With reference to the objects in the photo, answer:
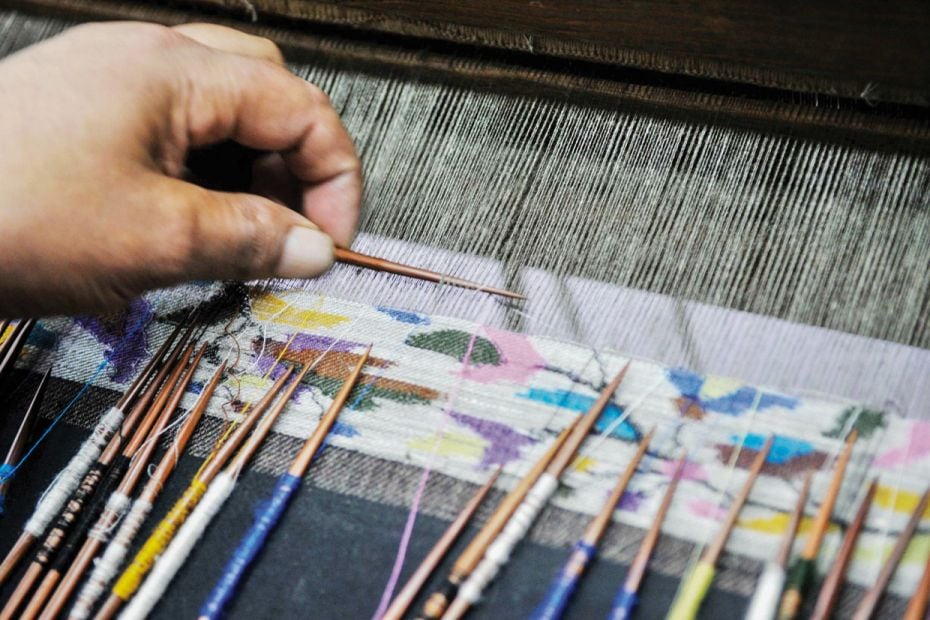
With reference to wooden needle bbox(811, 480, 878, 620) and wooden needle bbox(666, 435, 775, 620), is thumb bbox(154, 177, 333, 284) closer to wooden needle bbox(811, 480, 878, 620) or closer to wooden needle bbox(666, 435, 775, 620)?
wooden needle bbox(666, 435, 775, 620)

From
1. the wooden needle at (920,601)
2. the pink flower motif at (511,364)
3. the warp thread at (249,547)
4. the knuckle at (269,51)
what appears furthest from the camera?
Answer: the knuckle at (269,51)

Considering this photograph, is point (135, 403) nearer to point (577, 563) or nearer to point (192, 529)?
point (192, 529)

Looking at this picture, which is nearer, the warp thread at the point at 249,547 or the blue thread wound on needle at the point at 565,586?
the blue thread wound on needle at the point at 565,586

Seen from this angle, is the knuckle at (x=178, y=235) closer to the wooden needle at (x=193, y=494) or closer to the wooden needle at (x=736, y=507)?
the wooden needle at (x=193, y=494)

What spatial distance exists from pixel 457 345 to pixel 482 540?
1.05ft

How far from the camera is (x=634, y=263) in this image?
1362mm

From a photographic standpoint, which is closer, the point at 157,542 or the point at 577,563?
the point at 577,563

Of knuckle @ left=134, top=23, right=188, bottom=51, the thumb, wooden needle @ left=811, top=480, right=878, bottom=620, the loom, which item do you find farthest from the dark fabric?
knuckle @ left=134, top=23, right=188, bottom=51

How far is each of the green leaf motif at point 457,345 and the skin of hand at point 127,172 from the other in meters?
0.21

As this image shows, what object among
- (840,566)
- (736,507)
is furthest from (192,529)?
(840,566)

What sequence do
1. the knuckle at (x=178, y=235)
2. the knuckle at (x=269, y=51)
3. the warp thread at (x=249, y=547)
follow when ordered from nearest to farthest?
1. the knuckle at (x=178, y=235)
2. the warp thread at (x=249, y=547)
3. the knuckle at (x=269, y=51)

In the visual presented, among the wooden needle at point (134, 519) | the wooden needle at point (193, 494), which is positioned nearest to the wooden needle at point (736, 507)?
the wooden needle at point (193, 494)

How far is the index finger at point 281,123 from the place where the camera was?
1.18m

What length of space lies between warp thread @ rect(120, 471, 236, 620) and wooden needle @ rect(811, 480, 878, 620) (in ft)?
2.61
